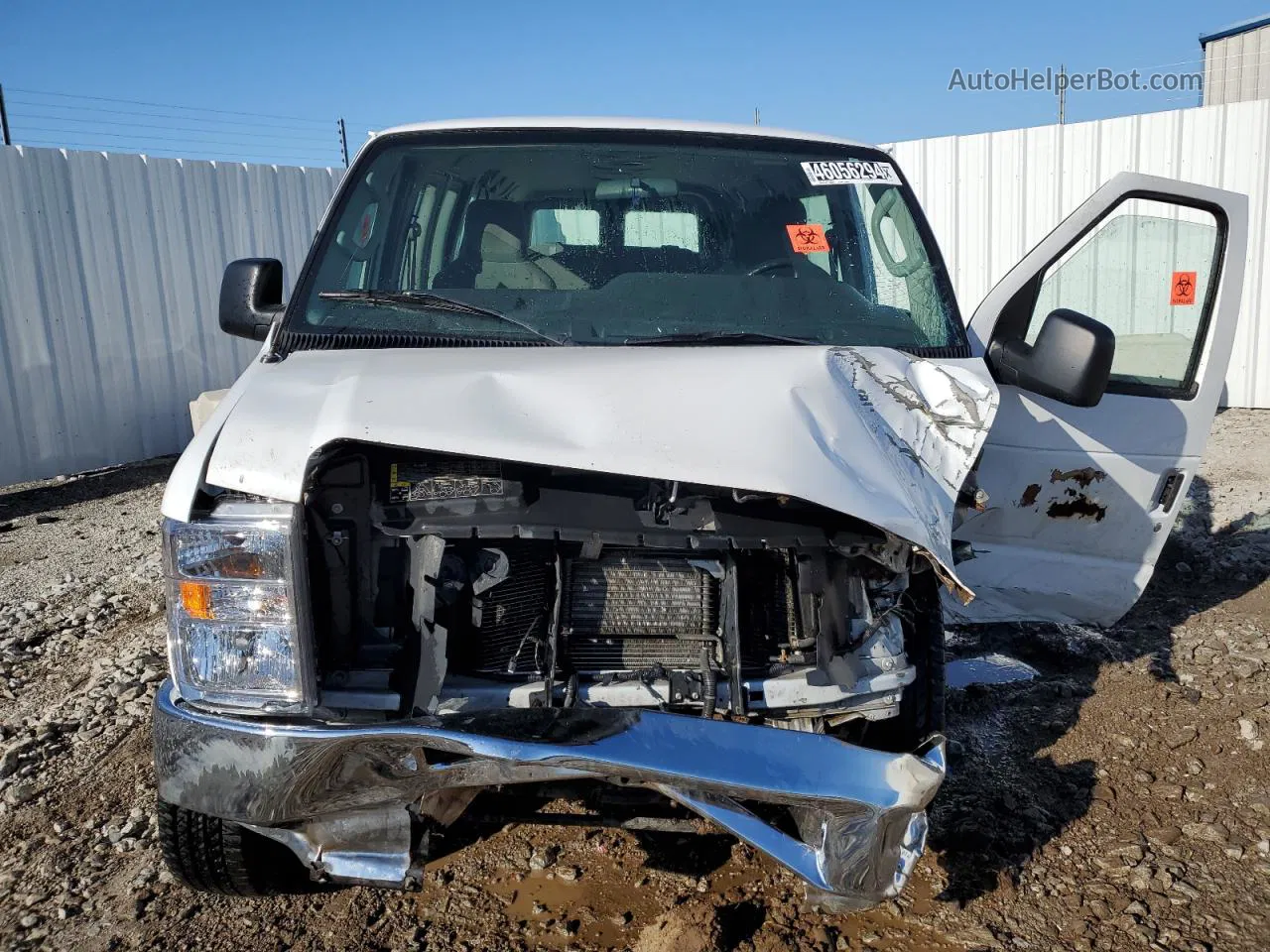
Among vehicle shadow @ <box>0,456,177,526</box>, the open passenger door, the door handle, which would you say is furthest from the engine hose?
vehicle shadow @ <box>0,456,177,526</box>

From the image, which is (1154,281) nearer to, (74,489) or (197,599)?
(197,599)

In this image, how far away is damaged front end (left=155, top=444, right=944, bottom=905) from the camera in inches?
71.7

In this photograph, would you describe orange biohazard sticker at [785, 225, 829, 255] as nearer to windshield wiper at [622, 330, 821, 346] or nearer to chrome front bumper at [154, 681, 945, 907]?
windshield wiper at [622, 330, 821, 346]

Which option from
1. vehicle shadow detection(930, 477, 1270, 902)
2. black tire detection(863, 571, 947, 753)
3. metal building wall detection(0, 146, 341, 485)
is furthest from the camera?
metal building wall detection(0, 146, 341, 485)

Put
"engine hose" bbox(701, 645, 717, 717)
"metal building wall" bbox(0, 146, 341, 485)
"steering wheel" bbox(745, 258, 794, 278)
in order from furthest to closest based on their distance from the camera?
"metal building wall" bbox(0, 146, 341, 485)
"steering wheel" bbox(745, 258, 794, 278)
"engine hose" bbox(701, 645, 717, 717)

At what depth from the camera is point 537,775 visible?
179cm

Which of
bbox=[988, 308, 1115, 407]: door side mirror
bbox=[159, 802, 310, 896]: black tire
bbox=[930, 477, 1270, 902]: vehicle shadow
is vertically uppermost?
bbox=[988, 308, 1115, 407]: door side mirror

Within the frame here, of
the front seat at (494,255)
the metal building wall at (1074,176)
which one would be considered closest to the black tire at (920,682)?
the front seat at (494,255)

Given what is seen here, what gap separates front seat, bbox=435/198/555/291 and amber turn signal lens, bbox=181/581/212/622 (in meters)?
1.19

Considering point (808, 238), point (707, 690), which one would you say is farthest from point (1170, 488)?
point (707, 690)

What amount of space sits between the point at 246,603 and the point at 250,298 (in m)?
1.38

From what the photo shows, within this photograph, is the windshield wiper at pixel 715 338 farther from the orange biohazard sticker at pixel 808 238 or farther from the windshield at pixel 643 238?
the orange biohazard sticker at pixel 808 238

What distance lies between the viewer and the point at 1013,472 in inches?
123

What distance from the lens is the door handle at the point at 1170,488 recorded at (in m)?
3.22
